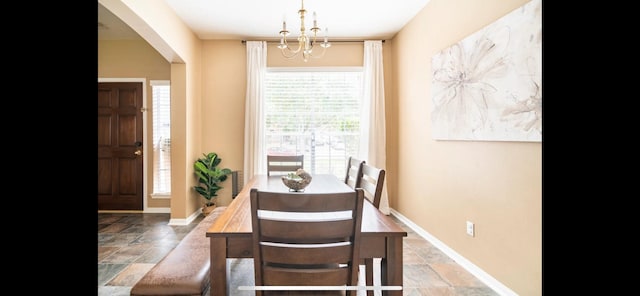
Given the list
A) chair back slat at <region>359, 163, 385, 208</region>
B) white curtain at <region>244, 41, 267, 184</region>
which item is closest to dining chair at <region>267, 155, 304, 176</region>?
white curtain at <region>244, 41, 267, 184</region>

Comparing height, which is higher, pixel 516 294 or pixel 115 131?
pixel 115 131

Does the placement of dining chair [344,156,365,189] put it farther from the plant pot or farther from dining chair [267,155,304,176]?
the plant pot

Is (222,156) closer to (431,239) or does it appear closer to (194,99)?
(194,99)

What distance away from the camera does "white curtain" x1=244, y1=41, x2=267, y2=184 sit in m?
4.13

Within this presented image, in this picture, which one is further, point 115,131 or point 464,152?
point 115,131

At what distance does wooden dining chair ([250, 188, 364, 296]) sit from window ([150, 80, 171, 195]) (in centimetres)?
368

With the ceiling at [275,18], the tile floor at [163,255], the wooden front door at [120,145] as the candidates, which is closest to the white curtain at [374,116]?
the ceiling at [275,18]

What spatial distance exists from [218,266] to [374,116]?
320 centimetres

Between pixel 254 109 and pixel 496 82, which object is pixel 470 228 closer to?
pixel 496 82

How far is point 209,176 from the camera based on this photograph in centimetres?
405
